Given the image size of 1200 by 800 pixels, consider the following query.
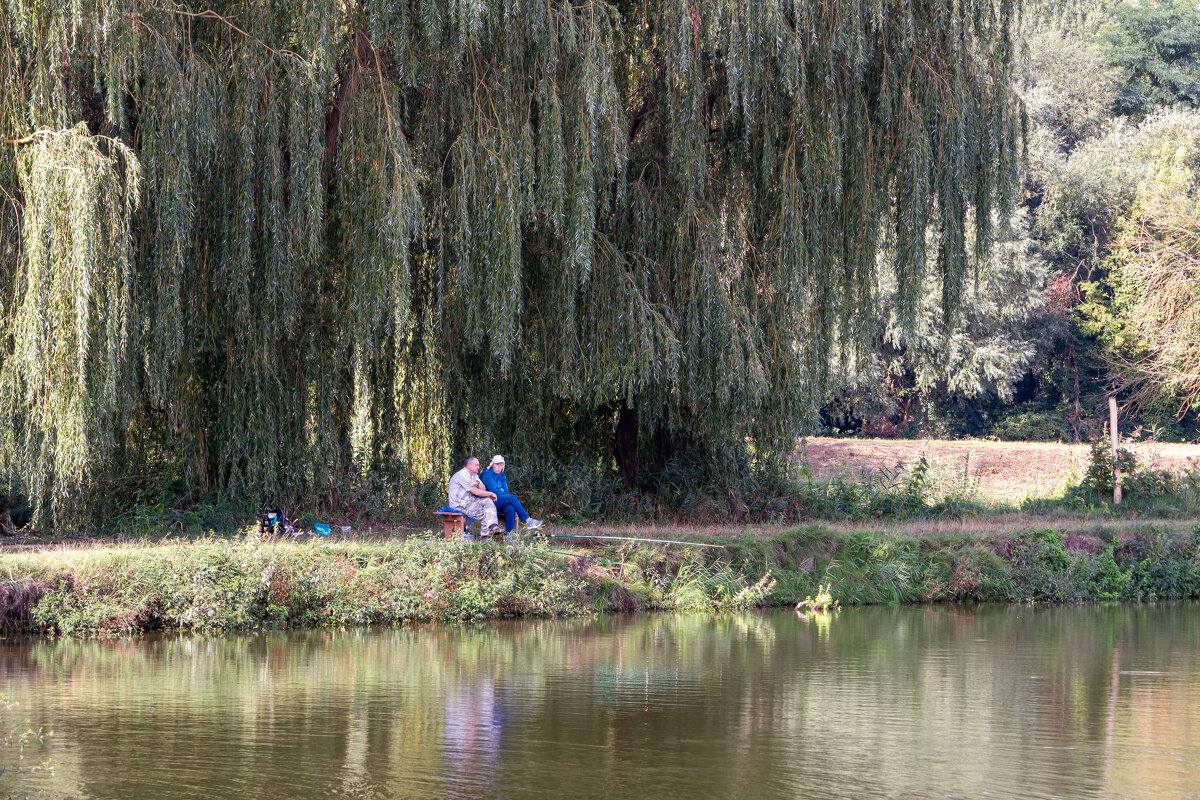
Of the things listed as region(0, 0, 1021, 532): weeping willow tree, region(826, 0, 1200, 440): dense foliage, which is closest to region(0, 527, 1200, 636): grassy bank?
region(0, 0, 1021, 532): weeping willow tree

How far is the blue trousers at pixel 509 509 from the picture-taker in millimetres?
17328

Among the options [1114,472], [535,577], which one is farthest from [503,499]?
[1114,472]

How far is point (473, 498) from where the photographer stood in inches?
669

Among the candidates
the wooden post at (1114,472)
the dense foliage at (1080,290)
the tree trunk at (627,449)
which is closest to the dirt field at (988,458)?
the dense foliage at (1080,290)

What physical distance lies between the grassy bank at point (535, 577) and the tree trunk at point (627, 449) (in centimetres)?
364

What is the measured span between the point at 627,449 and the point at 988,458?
55.9ft

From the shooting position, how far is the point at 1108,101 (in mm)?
48875

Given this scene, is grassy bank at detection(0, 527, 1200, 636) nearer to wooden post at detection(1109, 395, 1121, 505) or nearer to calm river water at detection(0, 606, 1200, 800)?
calm river water at detection(0, 606, 1200, 800)

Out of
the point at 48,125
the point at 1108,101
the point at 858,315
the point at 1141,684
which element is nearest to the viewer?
the point at 1141,684

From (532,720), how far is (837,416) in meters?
34.9

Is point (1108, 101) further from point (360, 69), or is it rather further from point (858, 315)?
point (360, 69)

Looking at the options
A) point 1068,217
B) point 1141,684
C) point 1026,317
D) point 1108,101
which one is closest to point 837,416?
point 1026,317

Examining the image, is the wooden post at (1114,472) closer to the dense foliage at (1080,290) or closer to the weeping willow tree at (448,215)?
the weeping willow tree at (448,215)

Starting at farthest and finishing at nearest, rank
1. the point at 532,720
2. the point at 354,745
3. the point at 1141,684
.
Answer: the point at 1141,684, the point at 532,720, the point at 354,745
